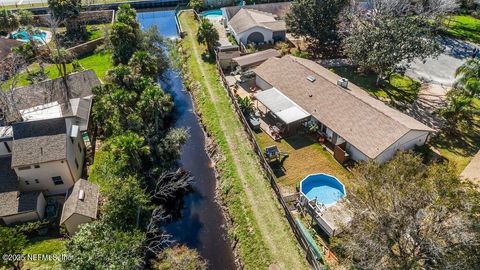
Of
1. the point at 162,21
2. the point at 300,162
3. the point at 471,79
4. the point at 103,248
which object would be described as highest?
the point at 162,21

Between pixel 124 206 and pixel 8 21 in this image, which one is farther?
pixel 8 21

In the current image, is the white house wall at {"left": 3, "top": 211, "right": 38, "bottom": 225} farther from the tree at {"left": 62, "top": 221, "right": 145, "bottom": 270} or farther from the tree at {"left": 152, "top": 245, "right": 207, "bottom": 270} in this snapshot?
the tree at {"left": 152, "top": 245, "right": 207, "bottom": 270}

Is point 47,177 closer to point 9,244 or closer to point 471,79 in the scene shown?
point 9,244

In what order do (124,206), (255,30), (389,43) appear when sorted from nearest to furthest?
(124,206) < (389,43) < (255,30)

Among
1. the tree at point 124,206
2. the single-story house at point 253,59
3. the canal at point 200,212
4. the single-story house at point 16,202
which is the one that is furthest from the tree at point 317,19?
the single-story house at point 16,202

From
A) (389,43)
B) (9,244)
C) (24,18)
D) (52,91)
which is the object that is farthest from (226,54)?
(24,18)

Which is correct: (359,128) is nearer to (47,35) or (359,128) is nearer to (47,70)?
(47,70)
